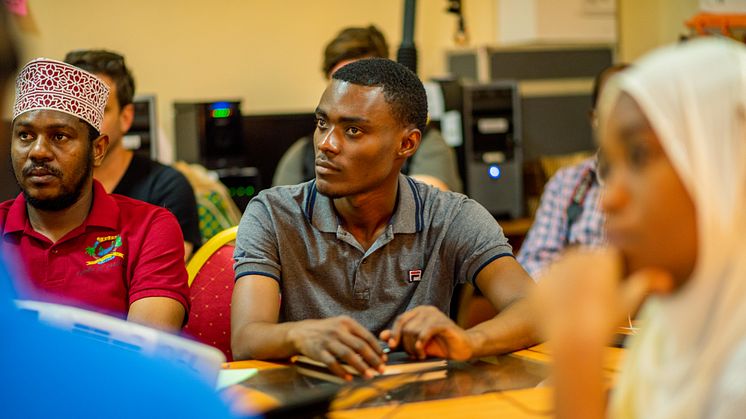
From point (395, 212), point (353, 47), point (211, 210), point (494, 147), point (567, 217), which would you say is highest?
point (353, 47)

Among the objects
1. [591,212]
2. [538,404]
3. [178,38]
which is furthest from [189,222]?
[178,38]

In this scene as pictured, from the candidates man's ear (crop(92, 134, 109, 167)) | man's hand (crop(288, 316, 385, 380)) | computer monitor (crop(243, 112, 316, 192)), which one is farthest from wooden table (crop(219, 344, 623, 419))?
computer monitor (crop(243, 112, 316, 192))

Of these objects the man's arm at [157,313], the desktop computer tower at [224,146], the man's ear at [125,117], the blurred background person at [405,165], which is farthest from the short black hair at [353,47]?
the man's arm at [157,313]

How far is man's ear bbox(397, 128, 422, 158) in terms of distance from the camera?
2.29 metres

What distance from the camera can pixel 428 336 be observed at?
63.7 inches

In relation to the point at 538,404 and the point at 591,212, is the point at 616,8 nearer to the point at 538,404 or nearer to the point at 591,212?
the point at 591,212

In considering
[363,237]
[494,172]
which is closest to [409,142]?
[363,237]

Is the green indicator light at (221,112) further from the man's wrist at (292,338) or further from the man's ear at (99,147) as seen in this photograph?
the man's wrist at (292,338)

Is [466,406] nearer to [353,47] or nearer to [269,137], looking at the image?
[353,47]

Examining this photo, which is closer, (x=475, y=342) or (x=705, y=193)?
(x=705, y=193)

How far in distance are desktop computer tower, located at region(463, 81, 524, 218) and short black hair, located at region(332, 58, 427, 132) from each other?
2763 mm

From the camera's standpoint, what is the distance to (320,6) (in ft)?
19.7

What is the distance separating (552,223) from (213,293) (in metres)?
1.44

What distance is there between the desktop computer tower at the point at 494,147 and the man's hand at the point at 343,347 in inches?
138
